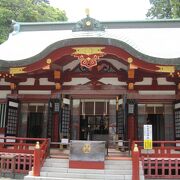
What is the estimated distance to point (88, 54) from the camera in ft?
36.6

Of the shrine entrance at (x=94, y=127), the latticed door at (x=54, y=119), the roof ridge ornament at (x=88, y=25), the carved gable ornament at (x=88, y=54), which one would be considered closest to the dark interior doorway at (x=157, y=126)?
the shrine entrance at (x=94, y=127)

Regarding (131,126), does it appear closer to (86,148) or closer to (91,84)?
(91,84)

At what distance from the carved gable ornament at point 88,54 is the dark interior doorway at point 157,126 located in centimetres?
491

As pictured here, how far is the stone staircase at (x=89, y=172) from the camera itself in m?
9.80

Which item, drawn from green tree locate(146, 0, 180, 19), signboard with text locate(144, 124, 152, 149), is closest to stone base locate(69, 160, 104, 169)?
signboard with text locate(144, 124, 152, 149)

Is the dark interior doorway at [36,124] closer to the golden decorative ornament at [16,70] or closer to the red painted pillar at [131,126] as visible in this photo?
the golden decorative ornament at [16,70]

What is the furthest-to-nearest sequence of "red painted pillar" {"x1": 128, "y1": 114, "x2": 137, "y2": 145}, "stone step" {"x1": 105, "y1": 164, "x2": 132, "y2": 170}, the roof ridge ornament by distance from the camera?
"red painted pillar" {"x1": 128, "y1": 114, "x2": 137, "y2": 145} < the roof ridge ornament < "stone step" {"x1": 105, "y1": 164, "x2": 132, "y2": 170}

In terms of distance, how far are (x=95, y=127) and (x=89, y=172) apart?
5.76 metres

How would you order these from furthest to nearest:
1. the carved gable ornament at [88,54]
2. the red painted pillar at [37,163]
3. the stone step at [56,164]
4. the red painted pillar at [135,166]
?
the carved gable ornament at [88,54] → the stone step at [56,164] → the red painted pillar at [37,163] → the red painted pillar at [135,166]

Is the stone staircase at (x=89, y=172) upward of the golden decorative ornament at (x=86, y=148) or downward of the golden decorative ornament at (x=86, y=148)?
downward

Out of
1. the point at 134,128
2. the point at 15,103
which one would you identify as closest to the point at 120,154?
the point at 134,128

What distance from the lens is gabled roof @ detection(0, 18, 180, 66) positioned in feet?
36.1

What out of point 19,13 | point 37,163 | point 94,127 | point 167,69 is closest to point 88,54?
point 167,69

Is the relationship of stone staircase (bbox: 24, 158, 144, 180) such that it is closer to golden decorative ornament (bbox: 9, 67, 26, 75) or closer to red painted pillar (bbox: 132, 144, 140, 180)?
red painted pillar (bbox: 132, 144, 140, 180)
